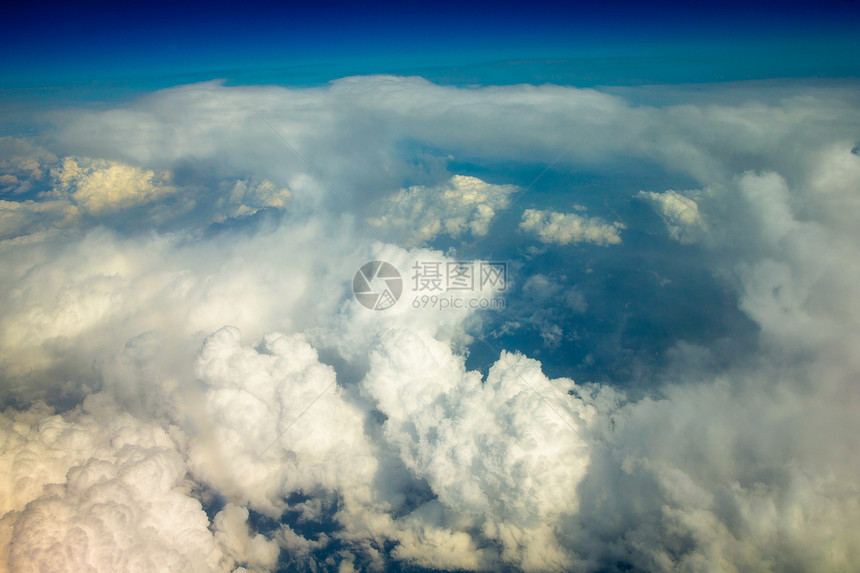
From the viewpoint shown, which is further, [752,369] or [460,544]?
[752,369]

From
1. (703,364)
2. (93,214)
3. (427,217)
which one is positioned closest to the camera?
(703,364)

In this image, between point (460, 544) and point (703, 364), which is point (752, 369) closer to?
point (703, 364)

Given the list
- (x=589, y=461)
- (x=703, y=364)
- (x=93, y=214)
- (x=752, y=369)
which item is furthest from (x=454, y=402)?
(x=93, y=214)

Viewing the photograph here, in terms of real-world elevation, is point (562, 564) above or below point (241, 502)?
above

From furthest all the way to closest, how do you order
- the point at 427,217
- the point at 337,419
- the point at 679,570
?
the point at 427,217 → the point at 337,419 → the point at 679,570

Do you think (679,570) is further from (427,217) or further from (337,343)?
(427,217)

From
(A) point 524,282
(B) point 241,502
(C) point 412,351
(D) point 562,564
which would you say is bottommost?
(B) point 241,502

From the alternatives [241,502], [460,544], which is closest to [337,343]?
[241,502]
